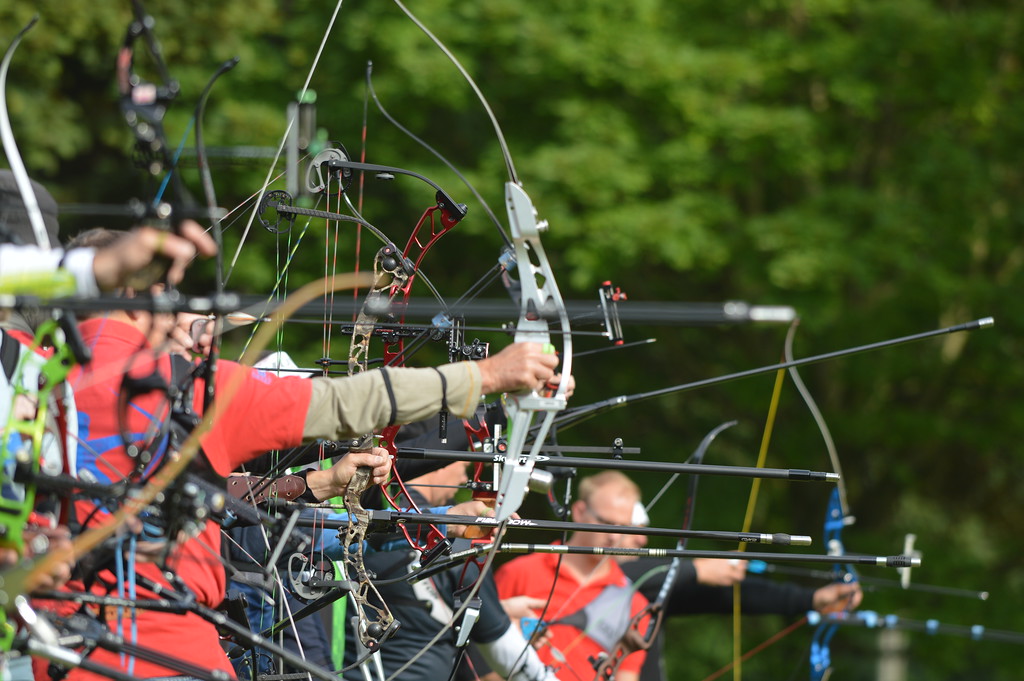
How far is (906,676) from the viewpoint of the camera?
15.0m

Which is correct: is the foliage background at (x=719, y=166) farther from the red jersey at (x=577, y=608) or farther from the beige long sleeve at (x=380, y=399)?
the beige long sleeve at (x=380, y=399)

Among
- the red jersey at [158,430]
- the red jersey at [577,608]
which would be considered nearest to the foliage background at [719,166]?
the red jersey at [577,608]

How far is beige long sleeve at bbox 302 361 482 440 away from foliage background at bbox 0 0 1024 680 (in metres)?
6.60

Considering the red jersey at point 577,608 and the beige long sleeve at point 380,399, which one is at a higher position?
the beige long sleeve at point 380,399

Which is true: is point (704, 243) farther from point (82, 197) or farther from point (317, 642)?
point (317, 642)

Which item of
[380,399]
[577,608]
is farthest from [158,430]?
[577,608]

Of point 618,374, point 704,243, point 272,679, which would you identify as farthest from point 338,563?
point 618,374

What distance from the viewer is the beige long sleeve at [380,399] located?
283cm

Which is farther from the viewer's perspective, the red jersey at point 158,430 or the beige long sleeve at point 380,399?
the beige long sleeve at point 380,399

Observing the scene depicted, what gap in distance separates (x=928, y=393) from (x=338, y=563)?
8317 millimetres

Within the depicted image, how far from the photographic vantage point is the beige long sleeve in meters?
2.83

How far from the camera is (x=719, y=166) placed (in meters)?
10.3

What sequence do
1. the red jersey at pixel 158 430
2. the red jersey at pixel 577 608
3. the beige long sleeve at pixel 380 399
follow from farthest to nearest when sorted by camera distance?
the red jersey at pixel 577 608, the beige long sleeve at pixel 380 399, the red jersey at pixel 158 430

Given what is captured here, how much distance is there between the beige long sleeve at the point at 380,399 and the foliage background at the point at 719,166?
21.6 feet
